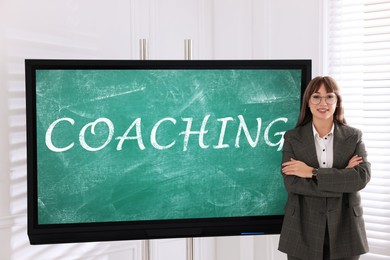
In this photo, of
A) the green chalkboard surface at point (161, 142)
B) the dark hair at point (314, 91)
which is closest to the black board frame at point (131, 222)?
the green chalkboard surface at point (161, 142)

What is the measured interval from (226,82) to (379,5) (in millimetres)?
1049

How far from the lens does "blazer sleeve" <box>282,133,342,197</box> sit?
263 centimetres

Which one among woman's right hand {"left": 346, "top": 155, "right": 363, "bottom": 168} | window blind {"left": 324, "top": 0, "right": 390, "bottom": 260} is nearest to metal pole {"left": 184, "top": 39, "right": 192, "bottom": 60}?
window blind {"left": 324, "top": 0, "right": 390, "bottom": 260}

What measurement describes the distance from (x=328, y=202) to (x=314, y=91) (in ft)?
1.81

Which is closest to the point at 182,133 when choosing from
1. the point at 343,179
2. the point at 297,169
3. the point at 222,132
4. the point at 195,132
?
the point at 195,132

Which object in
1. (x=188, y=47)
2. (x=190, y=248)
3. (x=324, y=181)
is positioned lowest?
(x=190, y=248)

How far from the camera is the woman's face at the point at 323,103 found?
2715 mm

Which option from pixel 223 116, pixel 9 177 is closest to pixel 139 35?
pixel 223 116

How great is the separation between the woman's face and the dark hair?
0.8 inches

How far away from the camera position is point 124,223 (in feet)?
9.12

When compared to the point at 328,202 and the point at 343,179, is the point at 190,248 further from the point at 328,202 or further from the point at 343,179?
the point at 343,179

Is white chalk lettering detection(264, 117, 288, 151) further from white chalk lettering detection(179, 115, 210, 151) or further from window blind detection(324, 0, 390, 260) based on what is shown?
window blind detection(324, 0, 390, 260)

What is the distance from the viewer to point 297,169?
2695 mm

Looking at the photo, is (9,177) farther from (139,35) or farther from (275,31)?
(275,31)
